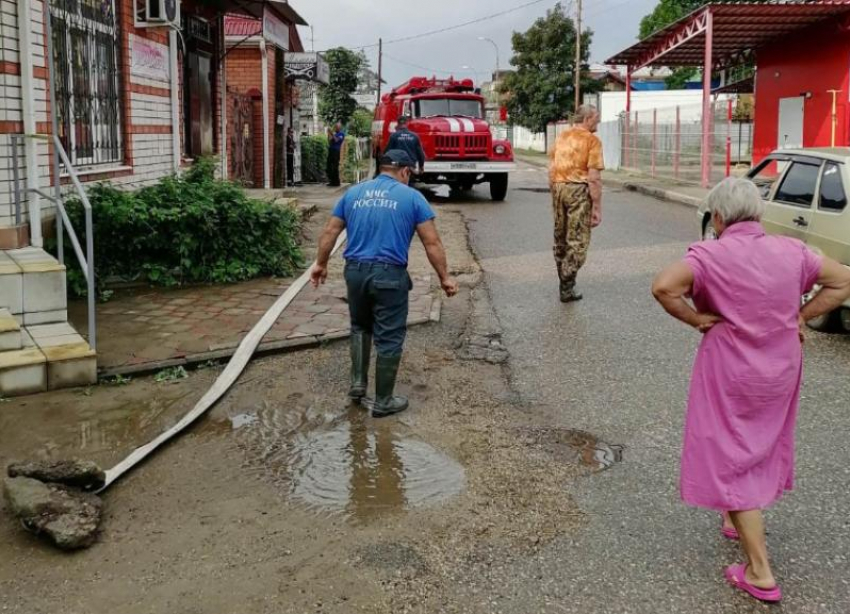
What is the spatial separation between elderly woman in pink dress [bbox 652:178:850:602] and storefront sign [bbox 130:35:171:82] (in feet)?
27.2

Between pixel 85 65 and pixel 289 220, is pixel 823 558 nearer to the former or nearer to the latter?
pixel 289 220

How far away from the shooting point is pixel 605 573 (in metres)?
3.55

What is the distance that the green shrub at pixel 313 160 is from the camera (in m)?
25.2

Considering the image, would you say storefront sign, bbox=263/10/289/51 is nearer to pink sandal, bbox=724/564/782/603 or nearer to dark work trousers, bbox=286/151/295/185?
dark work trousers, bbox=286/151/295/185

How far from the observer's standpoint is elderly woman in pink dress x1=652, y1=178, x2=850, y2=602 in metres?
3.31

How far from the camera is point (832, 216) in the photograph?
7.47 m

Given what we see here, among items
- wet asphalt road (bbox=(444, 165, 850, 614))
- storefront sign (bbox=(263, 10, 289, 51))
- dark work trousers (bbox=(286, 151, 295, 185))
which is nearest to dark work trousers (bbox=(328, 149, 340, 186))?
dark work trousers (bbox=(286, 151, 295, 185))

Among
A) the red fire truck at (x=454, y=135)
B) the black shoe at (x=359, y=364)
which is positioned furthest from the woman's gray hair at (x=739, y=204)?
the red fire truck at (x=454, y=135)

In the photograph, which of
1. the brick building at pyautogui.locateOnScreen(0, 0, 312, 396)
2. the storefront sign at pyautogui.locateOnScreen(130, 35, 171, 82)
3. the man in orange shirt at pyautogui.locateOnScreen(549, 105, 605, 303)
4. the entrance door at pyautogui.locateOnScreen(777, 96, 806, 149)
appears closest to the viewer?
the brick building at pyautogui.locateOnScreen(0, 0, 312, 396)

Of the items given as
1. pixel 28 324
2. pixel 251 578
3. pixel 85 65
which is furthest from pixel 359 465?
pixel 85 65

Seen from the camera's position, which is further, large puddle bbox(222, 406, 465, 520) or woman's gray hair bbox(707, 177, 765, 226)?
large puddle bbox(222, 406, 465, 520)

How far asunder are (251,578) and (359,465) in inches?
51.0

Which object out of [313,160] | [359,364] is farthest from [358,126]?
[359,364]

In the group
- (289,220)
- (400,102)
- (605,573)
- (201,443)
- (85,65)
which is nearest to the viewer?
(605,573)
